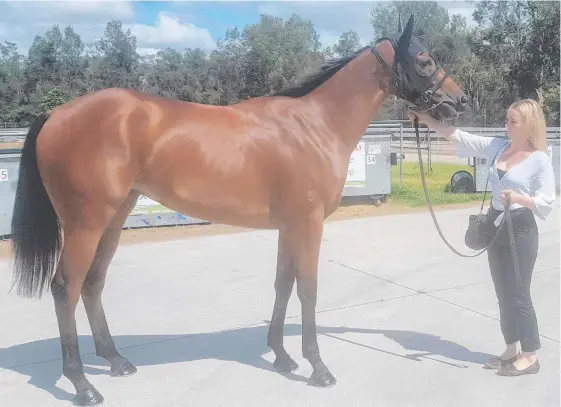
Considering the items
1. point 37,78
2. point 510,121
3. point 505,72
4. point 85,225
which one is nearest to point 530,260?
point 510,121

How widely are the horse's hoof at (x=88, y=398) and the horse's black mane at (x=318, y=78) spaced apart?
2171mm

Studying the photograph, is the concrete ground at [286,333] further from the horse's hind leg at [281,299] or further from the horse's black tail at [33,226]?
the horse's black tail at [33,226]

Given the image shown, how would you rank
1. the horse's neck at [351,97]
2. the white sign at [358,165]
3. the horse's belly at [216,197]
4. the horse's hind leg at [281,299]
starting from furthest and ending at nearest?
the white sign at [358,165], the horse's hind leg at [281,299], the horse's neck at [351,97], the horse's belly at [216,197]

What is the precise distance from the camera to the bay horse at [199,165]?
3277 millimetres

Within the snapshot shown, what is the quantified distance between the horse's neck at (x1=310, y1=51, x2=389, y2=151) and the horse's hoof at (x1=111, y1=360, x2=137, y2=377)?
2009 mm

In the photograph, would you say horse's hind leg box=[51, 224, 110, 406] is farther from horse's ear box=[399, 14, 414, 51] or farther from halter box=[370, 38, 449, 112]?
horse's ear box=[399, 14, 414, 51]

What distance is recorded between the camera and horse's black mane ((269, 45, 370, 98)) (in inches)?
147

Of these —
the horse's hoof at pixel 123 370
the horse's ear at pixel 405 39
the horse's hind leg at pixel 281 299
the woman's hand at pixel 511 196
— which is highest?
the horse's ear at pixel 405 39

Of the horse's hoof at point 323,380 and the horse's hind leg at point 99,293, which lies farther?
the horse's hind leg at point 99,293

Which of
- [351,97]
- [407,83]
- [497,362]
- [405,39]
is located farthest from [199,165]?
[497,362]

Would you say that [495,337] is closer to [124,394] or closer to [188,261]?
[124,394]

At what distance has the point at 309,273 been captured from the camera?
3545 mm

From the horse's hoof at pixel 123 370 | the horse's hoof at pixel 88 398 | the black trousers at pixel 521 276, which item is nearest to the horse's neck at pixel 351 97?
the black trousers at pixel 521 276

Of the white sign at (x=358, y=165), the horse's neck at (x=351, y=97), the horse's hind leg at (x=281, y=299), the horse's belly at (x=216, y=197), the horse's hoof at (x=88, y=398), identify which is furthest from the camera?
the white sign at (x=358, y=165)
